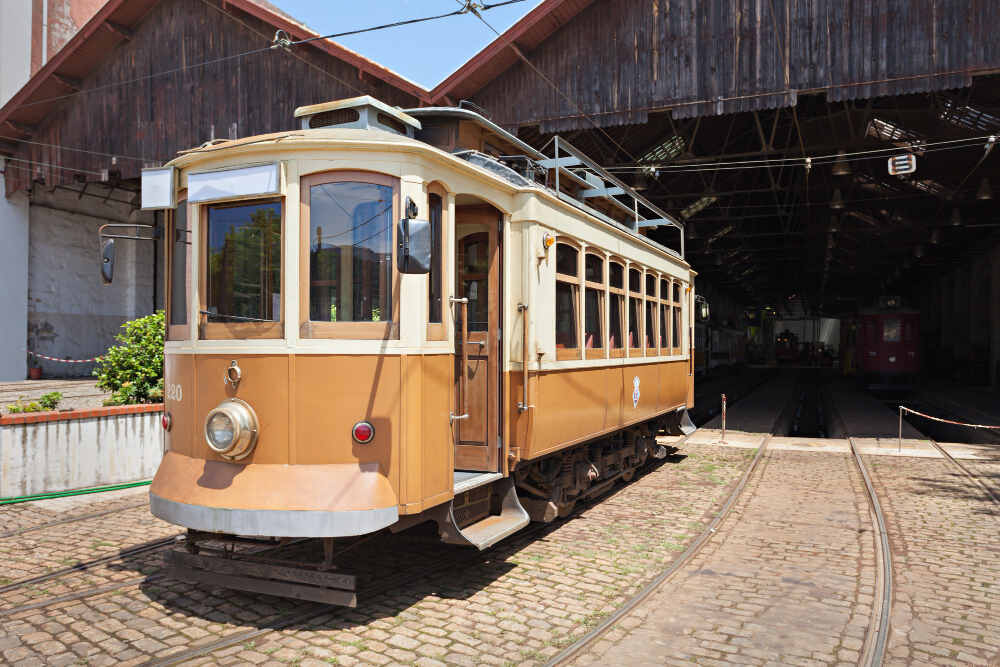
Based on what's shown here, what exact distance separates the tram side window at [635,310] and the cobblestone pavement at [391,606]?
2258mm

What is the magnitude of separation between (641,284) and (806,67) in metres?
7.04

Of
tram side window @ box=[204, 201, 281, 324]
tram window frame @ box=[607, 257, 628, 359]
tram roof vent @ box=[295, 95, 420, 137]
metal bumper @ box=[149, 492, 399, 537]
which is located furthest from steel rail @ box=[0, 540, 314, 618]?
tram window frame @ box=[607, 257, 628, 359]

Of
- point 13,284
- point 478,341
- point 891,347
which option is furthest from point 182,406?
point 891,347

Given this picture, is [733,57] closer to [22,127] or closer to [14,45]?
[22,127]

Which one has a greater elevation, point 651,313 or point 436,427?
point 651,313

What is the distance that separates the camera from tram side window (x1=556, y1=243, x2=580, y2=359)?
659cm

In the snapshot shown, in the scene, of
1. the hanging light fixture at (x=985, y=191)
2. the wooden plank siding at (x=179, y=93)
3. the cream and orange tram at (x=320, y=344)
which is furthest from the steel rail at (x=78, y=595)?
the hanging light fixture at (x=985, y=191)

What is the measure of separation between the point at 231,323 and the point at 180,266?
2.29 feet

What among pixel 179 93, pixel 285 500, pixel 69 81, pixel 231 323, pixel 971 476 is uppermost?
pixel 69 81

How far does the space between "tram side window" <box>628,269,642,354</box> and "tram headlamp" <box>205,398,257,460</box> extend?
199 inches

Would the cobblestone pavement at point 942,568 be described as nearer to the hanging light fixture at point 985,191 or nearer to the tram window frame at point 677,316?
the tram window frame at point 677,316

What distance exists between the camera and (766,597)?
5.43 m

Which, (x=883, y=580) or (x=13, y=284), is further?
(x=13, y=284)

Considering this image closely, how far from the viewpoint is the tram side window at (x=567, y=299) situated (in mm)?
6594
